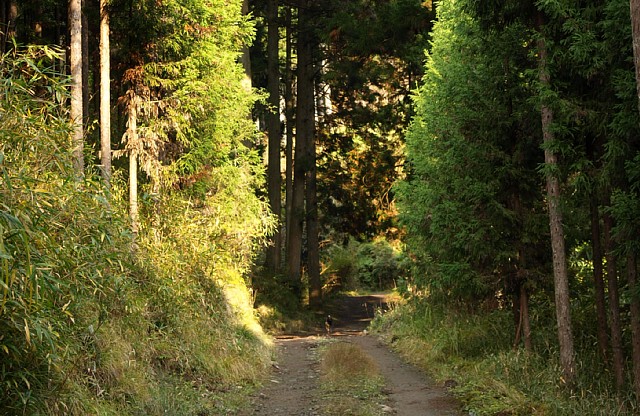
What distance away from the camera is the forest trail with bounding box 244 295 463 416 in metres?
10.9

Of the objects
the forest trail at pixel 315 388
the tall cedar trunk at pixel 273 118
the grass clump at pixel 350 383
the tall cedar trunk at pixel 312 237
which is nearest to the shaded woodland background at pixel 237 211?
the forest trail at pixel 315 388

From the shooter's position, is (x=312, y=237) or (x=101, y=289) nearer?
(x=101, y=289)

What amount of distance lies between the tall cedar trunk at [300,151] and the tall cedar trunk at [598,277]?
18.7m

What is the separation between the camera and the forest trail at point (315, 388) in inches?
428

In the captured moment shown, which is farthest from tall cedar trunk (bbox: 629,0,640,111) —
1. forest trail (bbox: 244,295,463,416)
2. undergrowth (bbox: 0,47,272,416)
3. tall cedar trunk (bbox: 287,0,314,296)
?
tall cedar trunk (bbox: 287,0,314,296)

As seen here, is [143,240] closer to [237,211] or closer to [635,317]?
[237,211]

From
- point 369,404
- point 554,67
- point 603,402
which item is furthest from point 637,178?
point 369,404

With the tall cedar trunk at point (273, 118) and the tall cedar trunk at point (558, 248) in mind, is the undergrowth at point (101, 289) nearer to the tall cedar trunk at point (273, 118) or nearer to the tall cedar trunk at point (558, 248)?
the tall cedar trunk at point (558, 248)

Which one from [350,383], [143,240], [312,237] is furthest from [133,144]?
[312,237]

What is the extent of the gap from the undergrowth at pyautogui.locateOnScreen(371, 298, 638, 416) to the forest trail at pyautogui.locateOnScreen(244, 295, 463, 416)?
349 millimetres

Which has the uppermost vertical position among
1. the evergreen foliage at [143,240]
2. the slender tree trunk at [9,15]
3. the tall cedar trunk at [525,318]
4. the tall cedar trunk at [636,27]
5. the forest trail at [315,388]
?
the slender tree trunk at [9,15]

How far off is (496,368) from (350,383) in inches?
101

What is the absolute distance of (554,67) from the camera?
33.8 feet

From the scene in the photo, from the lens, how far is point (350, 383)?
12891 millimetres
